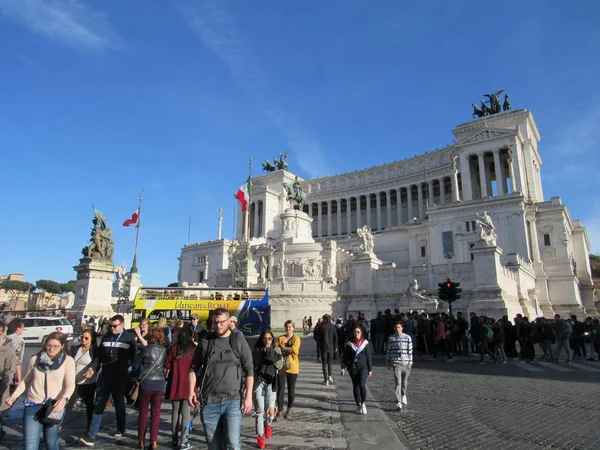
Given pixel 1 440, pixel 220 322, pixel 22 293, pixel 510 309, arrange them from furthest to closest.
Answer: pixel 22 293 → pixel 510 309 → pixel 1 440 → pixel 220 322

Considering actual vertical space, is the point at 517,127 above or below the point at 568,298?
above

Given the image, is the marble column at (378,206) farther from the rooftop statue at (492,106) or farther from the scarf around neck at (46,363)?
the scarf around neck at (46,363)

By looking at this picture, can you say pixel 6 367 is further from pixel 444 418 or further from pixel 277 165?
pixel 277 165

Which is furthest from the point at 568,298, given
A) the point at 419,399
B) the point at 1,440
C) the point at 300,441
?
the point at 1,440

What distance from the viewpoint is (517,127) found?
6291 cm

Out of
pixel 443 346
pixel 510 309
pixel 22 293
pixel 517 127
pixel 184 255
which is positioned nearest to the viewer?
pixel 443 346

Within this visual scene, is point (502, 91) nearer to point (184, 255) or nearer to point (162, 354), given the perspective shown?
point (184, 255)

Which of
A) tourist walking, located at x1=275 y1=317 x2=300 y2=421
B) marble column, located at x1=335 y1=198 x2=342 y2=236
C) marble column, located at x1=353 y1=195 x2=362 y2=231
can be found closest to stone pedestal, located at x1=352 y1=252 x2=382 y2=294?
tourist walking, located at x1=275 y1=317 x2=300 y2=421

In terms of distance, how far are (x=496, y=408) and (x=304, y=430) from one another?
4.15 meters

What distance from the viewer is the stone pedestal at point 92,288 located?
26141 millimetres

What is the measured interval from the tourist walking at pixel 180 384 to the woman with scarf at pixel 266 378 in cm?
110

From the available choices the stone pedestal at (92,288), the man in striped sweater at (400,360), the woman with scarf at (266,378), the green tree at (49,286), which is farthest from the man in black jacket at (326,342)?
the green tree at (49,286)

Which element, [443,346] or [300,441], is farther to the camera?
[443,346]

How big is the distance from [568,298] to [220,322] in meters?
50.5
